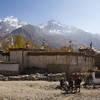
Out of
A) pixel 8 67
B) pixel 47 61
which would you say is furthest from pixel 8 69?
pixel 47 61

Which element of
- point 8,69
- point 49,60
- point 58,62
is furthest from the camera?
point 49,60

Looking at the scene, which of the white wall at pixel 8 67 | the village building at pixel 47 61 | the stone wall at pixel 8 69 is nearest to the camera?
the stone wall at pixel 8 69

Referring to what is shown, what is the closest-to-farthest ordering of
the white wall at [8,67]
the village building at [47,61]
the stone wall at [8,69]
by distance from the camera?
the stone wall at [8,69]
the white wall at [8,67]
the village building at [47,61]

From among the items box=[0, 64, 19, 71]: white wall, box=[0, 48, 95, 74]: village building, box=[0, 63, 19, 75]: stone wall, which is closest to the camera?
box=[0, 63, 19, 75]: stone wall

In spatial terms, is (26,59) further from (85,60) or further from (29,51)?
(85,60)

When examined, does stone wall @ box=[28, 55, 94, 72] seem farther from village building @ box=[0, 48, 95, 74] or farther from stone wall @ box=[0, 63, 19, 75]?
stone wall @ box=[0, 63, 19, 75]

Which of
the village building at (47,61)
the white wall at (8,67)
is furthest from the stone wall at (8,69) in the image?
the village building at (47,61)

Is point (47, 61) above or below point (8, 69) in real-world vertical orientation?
above

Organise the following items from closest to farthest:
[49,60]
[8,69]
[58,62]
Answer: [8,69] → [58,62] → [49,60]

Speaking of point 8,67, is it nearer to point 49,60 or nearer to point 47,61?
point 47,61

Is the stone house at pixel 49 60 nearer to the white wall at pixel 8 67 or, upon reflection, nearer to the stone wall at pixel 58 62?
the stone wall at pixel 58 62

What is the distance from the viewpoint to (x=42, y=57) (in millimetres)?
24609

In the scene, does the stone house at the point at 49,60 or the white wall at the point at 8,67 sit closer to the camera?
the white wall at the point at 8,67

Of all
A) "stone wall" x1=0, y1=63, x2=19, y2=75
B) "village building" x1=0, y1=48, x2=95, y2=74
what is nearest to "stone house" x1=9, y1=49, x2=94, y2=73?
"village building" x1=0, y1=48, x2=95, y2=74
